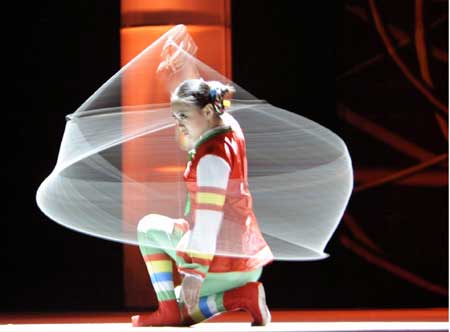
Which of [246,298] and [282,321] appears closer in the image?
[246,298]

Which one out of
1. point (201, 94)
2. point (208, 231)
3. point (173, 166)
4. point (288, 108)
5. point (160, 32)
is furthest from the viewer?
point (288, 108)

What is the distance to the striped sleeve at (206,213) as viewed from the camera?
147 inches

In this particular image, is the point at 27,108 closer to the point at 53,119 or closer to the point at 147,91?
the point at 53,119

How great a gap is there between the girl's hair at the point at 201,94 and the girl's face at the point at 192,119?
0.05ft

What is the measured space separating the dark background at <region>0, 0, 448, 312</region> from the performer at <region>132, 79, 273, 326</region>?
1.78 m

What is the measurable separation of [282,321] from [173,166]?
0.71 metres

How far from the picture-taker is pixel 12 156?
5777 mm

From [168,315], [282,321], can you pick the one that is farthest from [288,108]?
[168,315]

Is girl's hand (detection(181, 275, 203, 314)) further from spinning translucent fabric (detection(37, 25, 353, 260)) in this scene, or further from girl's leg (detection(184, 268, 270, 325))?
spinning translucent fabric (detection(37, 25, 353, 260))

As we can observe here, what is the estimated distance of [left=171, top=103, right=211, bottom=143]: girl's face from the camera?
3.83 m

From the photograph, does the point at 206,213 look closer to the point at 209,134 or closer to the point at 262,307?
the point at 209,134

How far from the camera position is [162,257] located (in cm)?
387

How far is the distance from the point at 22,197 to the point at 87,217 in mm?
1860

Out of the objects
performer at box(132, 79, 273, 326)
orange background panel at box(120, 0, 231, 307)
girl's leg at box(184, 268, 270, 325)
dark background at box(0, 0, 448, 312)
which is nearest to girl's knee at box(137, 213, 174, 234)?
performer at box(132, 79, 273, 326)
